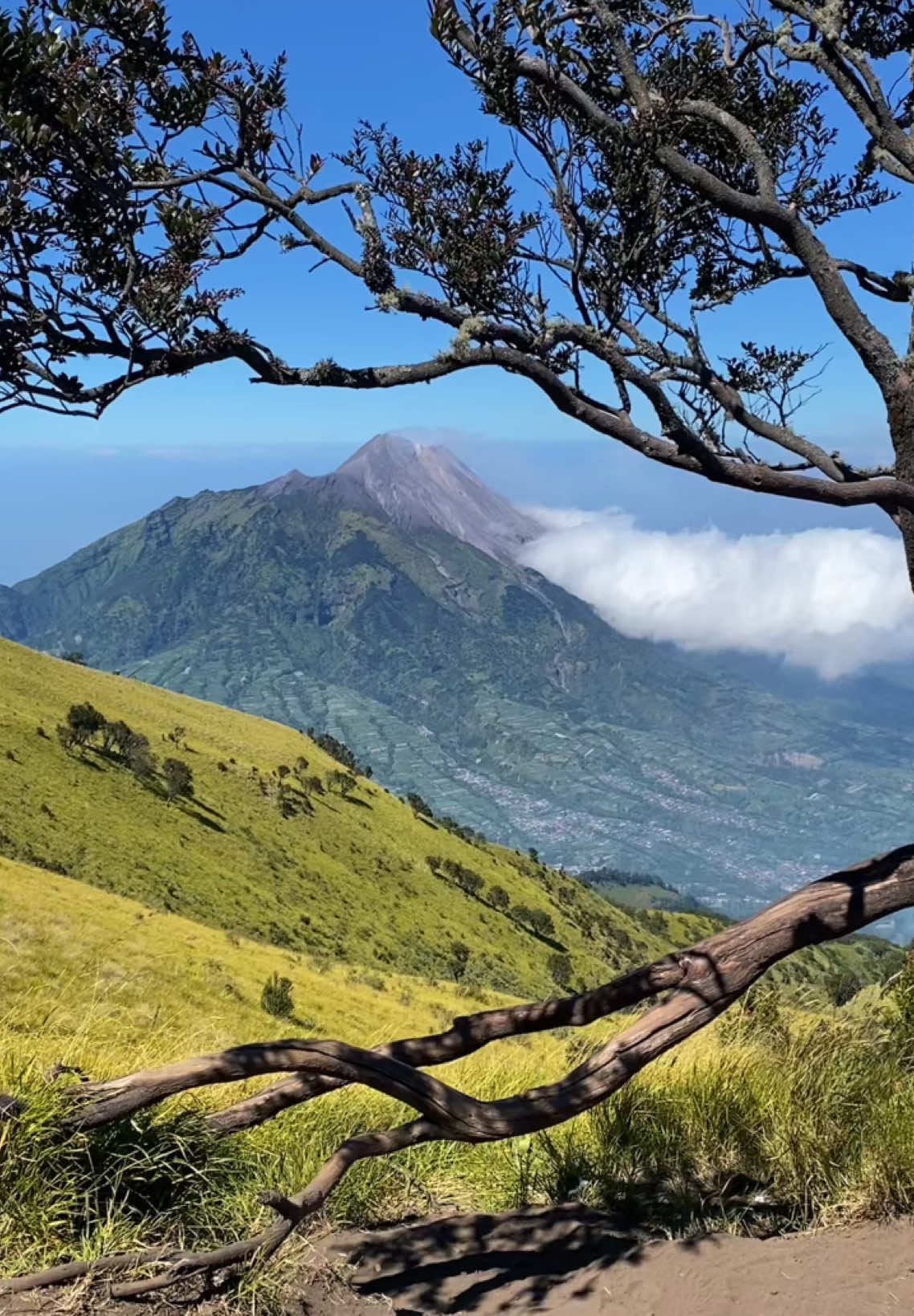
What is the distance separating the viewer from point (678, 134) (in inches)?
255

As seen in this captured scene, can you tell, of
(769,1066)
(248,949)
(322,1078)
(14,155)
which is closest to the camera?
(14,155)

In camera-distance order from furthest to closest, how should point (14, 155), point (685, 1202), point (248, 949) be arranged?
point (248, 949) → point (685, 1202) → point (14, 155)

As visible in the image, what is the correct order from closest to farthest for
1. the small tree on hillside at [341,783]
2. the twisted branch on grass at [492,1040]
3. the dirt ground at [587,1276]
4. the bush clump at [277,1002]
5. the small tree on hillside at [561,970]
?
the dirt ground at [587,1276], the twisted branch on grass at [492,1040], the bush clump at [277,1002], the small tree on hillside at [561,970], the small tree on hillside at [341,783]

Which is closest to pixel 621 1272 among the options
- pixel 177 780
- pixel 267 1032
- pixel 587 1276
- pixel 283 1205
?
pixel 587 1276

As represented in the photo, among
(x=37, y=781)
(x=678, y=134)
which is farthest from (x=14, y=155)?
(x=37, y=781)

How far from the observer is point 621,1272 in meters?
5.37

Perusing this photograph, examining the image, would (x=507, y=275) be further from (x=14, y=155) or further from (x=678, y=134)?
(x=14, y=155)

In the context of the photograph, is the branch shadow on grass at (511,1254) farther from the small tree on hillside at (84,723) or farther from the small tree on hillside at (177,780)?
the small tree on hillside at (84,723)

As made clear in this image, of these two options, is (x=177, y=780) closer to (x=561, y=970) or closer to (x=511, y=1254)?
(x=561, y=970)

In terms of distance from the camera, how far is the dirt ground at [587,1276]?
16.1 feet

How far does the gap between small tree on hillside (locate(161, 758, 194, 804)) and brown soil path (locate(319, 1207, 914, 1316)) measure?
61.1m

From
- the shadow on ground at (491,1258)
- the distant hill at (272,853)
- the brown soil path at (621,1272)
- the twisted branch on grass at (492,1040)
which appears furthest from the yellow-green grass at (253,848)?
the twisted branch on grass at (492,1040)

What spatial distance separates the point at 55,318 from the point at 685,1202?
246 inches

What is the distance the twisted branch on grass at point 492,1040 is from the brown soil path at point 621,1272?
2.23 ft
